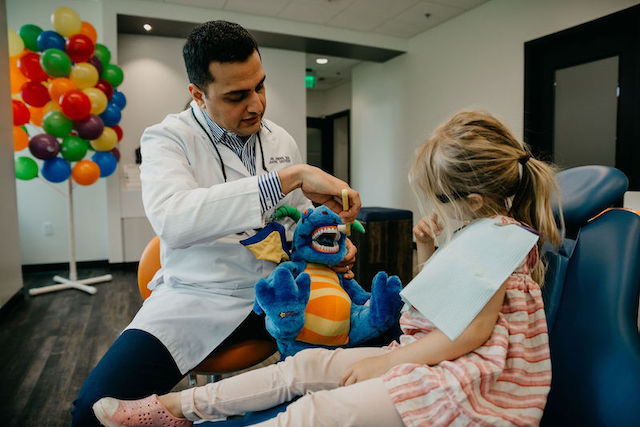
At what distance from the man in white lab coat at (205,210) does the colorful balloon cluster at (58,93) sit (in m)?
2.66

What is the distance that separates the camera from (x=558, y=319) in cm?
91

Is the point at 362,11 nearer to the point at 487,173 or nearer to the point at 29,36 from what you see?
the point at 29,36

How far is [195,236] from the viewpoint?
3.36ft

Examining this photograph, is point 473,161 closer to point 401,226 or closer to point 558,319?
point 558,319

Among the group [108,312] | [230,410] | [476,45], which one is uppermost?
[476,45]

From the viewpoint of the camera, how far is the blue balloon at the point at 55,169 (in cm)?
348

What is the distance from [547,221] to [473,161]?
0.22 m

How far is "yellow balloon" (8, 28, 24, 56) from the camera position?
3.25m

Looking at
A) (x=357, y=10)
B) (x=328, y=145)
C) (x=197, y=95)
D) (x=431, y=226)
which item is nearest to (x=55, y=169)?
(x=197, y=95)

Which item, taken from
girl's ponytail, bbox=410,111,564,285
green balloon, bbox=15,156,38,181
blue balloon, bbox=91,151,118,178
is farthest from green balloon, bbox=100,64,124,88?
girl's ponytail, bbox=410,111,564,285

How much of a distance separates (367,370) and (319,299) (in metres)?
0.24

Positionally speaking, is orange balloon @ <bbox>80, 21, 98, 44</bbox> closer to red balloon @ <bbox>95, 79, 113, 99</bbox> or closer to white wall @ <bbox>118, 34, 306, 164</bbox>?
red balloon @ <bbox>95, 79, 113, 99</bbox>

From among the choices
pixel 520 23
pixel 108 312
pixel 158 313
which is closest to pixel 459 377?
pixel 158 313

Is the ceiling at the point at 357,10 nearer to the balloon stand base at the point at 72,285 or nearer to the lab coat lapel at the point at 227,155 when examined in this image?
the balloon stand base at the point at 72,285
